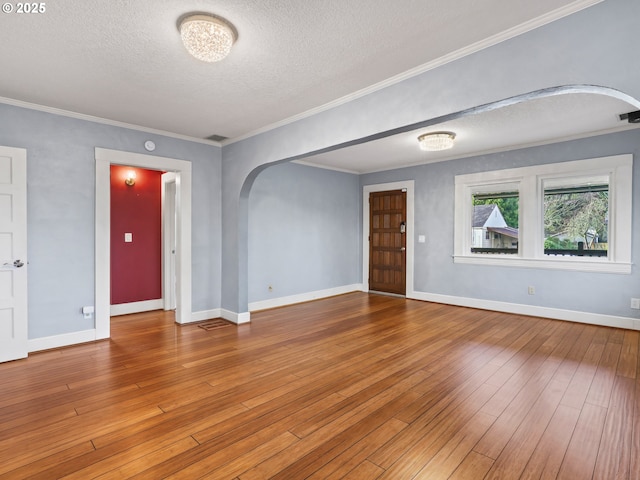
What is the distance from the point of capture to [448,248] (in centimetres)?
611

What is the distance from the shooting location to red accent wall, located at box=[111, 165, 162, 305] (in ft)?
17.0

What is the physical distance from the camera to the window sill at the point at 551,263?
4.51 meters

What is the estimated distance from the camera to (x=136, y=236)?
5402 mm

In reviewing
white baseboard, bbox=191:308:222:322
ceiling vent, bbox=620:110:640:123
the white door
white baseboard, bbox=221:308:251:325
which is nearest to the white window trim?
ceiling vent, bbox=620:110:640:123

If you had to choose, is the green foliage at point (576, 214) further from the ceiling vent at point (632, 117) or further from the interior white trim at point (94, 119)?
the interior white trim at point (94, 119)

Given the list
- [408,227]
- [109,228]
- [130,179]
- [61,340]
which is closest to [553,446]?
[61,340]

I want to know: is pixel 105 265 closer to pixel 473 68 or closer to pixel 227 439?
pixel 227 439

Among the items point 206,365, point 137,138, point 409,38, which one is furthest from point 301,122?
point 206,365

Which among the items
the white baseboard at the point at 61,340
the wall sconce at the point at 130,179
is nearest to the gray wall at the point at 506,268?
the wall sconce at the point at 130,179

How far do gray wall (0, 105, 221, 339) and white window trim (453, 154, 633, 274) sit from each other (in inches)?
205

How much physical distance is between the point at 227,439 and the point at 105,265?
116 inches

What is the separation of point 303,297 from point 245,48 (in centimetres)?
461

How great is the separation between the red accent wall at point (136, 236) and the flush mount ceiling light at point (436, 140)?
13.9ft

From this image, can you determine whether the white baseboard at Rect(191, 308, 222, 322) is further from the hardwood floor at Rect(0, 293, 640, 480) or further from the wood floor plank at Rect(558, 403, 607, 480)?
the wood floor plank at Rect(558, 403, 607, 480)
